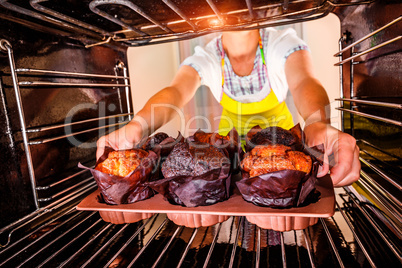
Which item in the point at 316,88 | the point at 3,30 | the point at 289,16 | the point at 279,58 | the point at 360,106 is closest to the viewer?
the point at 3,30

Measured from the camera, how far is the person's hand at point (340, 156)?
1.06m

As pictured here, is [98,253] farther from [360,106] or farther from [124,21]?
[360,106]

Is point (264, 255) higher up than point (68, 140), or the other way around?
point (68, 140)

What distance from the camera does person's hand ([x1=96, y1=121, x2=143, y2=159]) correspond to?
143 centimetres

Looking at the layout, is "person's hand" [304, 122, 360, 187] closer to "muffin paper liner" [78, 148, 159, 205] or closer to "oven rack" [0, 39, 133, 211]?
"muffin paper liner" [78, 148, 159, 205]

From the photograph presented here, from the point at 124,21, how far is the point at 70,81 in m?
0.50

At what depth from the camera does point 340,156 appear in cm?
107

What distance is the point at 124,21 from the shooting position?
4.48ft

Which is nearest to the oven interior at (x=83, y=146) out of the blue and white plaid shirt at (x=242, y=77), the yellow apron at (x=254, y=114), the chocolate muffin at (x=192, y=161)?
the chocolate muffin at (x=192, y=161)

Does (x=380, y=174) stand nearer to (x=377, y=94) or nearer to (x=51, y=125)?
(x=377, y=94)

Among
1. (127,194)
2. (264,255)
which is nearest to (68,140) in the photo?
(127,194)

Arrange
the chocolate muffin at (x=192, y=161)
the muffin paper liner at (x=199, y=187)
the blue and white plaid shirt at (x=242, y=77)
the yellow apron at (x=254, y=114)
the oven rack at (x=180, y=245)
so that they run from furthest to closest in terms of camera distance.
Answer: the yellow apron at (x=254, y=114) < the blue and white plaid shirt at (x=242, y=77) < the chocolate muffin at (x=192, y=161) < the muffin paper liner at (x=199, y=187) < the oven rack at (x=180, y=245)

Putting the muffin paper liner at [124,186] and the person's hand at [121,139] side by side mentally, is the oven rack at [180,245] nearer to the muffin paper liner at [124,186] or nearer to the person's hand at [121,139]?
the muffin paper liner at [124,186]

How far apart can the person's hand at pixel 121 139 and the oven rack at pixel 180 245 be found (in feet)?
1.34
